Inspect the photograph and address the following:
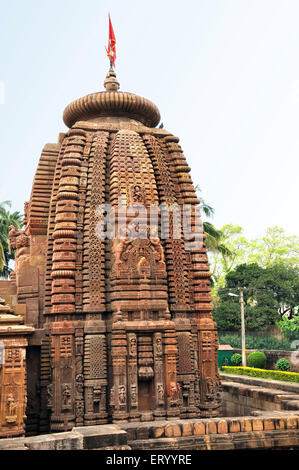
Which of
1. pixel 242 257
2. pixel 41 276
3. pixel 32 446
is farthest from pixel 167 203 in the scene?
pixel 242 257

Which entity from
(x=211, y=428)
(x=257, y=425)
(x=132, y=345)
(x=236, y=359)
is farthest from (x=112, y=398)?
(x=236, y=359)

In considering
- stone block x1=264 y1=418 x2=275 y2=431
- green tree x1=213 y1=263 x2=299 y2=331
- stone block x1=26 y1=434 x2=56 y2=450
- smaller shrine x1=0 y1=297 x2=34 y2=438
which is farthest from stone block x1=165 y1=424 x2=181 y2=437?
green tree x1=213 y1=263 x2=299 y2=331

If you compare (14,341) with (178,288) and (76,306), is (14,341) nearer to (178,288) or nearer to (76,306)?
(76,306)

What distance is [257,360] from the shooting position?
23.5 m

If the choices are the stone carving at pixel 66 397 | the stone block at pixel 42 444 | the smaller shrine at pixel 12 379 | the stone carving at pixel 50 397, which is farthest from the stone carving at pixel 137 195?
the stone block at pixel 42 444

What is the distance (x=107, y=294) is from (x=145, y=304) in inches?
41.2

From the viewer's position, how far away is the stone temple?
10.7 metres

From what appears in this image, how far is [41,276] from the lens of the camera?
1306 cm

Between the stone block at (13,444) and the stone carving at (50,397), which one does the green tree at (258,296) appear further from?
the stone block at (13,444)

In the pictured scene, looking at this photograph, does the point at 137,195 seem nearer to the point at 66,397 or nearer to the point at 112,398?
the point at 112,398

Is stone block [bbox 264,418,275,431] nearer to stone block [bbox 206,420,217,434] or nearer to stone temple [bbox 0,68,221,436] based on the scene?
stone block [bbox 206,420,217,434]

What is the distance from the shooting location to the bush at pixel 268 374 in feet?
56.4

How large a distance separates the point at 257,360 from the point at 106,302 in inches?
562

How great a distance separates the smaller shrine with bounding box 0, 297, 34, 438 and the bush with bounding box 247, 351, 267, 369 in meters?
16.1
